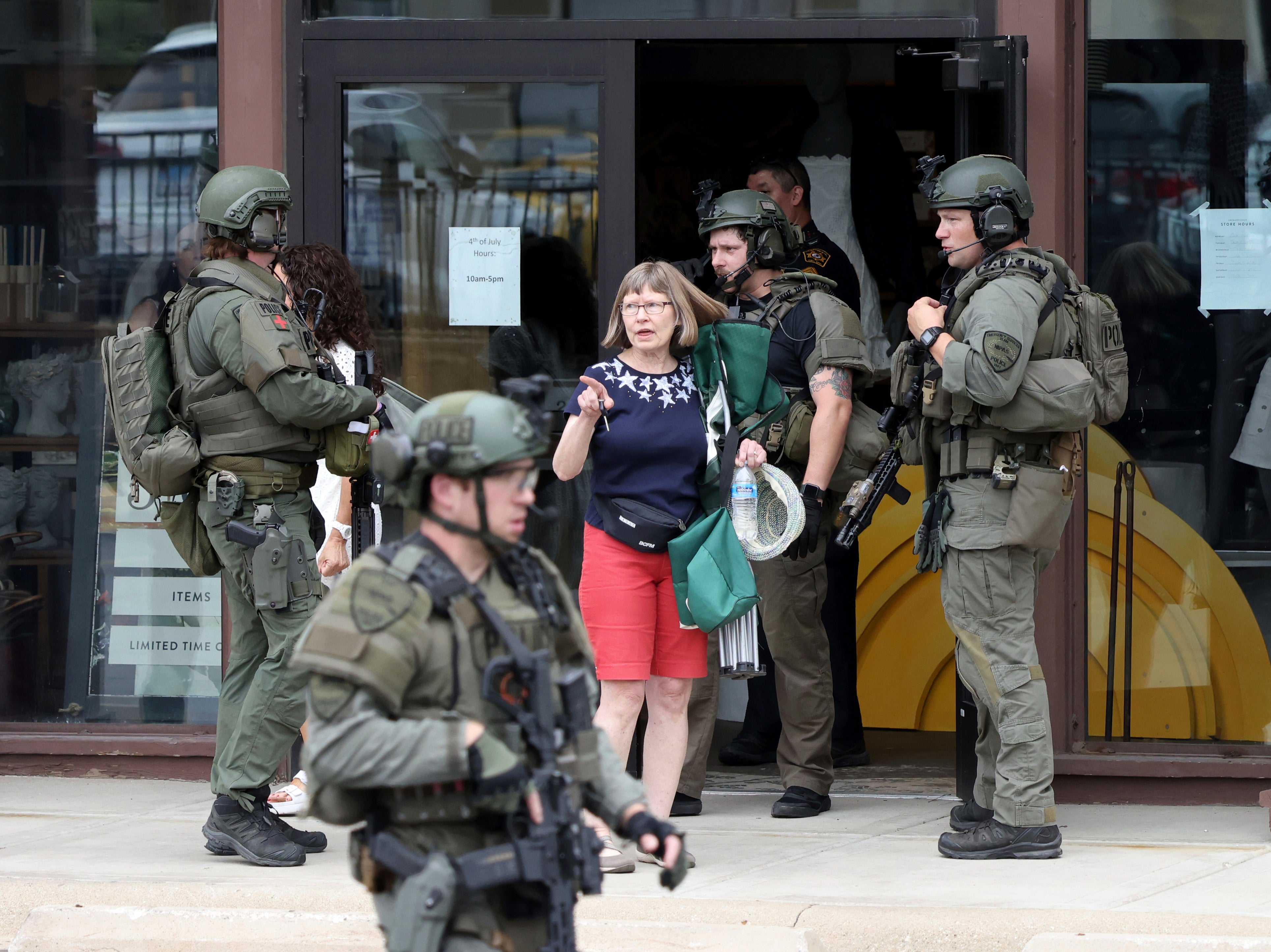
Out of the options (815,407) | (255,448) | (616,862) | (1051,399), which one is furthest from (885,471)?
→ (255,448)

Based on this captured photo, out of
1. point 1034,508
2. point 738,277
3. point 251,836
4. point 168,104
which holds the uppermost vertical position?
point 168,104

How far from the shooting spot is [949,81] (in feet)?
19.4

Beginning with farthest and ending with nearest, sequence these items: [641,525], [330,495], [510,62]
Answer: [510,62]
[330,495]
[641,525]

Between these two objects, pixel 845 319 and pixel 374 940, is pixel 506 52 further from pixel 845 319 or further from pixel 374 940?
pixel 374 940

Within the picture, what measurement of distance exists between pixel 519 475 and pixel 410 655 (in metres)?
0.37

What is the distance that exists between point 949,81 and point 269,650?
121 inches

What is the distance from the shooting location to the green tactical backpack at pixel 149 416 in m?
5.34

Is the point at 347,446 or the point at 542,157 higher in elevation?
the point at 542,157

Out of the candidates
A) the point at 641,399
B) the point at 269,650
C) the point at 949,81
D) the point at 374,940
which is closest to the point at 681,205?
the point at 949,81

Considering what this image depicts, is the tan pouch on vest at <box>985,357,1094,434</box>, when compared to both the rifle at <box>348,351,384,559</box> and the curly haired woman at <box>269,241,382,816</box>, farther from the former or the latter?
the curly haired woman at <box>269,241,382,816</box>

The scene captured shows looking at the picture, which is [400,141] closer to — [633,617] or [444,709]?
[633,617]

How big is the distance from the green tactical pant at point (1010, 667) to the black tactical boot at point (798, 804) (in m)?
0.89

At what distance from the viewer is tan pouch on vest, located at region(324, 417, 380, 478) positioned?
17.9 ft

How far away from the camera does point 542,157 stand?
6547 mm
